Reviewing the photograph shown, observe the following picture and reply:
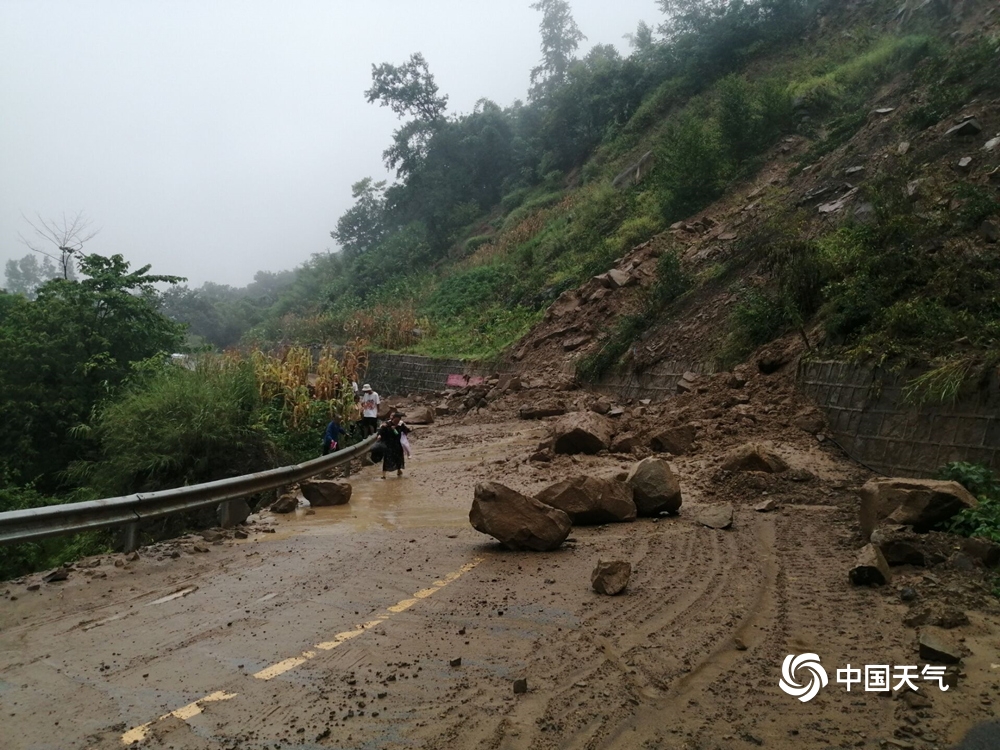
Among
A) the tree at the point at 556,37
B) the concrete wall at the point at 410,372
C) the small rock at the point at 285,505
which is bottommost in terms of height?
the small rock at the point at 285,505

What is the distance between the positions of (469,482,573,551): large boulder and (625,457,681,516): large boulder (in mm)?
1264

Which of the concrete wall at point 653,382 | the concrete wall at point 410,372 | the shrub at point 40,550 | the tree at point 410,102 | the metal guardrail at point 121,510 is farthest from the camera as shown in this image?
the tree at point 410,102

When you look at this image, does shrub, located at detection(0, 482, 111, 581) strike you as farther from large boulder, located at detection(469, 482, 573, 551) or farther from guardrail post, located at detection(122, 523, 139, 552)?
large boulder, located at detection(469, 482, 573, 551)

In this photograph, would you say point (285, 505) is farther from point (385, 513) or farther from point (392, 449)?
point (392, 449)

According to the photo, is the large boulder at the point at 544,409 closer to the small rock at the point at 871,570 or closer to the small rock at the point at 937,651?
the small rock at the point at 871,570

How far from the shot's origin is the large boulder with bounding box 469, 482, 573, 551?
6.48 meters

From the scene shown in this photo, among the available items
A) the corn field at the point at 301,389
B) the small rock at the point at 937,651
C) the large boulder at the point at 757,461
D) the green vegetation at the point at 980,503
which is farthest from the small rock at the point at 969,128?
the corn field at the point at 301,389

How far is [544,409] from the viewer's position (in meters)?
17.5

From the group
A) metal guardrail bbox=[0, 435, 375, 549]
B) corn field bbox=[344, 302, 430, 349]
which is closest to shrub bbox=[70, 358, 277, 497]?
metal guardrail bbox=[0, 435, 375, 549]

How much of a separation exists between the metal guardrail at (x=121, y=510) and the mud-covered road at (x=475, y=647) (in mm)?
417

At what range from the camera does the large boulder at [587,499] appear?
23.9ft

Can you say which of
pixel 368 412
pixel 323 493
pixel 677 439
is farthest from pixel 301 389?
pixel 677 439

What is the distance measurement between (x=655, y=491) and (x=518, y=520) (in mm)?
1790

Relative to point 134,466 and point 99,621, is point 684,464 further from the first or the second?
point 134,466
